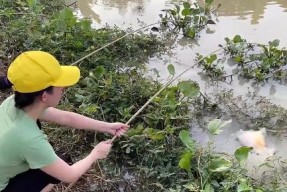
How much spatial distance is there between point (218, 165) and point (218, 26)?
7.84 feet

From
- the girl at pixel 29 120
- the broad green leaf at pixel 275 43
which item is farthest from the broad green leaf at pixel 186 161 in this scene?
the broad green leaf at pixel 275 43

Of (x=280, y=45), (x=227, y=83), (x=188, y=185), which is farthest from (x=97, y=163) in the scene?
(x=280, y=45)

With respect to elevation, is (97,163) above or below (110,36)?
Answer: below

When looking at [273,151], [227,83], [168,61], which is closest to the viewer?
[273,151]

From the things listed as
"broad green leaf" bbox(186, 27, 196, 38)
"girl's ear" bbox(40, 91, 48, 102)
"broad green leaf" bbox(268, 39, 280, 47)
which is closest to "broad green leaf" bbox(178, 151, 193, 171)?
"girl's ear" bbox(40, 91, 48, 102)

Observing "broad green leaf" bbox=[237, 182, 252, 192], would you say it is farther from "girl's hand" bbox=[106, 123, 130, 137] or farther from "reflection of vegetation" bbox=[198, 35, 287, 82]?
"reflection of vegetation" bbox=[198, 35, 287, 82]

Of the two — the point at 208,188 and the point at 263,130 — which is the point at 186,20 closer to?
the point at 263,130

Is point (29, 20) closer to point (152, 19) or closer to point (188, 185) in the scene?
point (152, 19)

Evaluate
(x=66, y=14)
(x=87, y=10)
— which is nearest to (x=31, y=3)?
(x=66, y=14)

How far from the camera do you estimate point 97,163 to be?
8.50 feet

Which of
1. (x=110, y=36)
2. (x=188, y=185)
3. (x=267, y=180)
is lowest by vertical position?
(x=267, y=180)

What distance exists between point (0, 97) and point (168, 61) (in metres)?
Answer: 1.53

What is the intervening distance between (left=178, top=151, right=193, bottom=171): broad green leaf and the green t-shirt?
81 cm

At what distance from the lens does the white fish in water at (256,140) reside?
9.18ft
